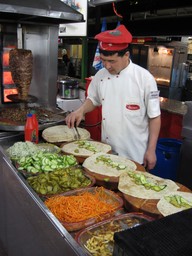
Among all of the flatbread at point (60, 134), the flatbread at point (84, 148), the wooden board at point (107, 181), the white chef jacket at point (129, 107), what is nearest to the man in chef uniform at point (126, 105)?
the white chef jacket at point (129, 107)

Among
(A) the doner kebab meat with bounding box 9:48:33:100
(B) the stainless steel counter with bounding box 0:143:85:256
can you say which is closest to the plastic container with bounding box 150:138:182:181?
(A) the doner kebab meat with bounding box 9:48:33:100

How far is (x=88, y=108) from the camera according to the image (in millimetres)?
2781

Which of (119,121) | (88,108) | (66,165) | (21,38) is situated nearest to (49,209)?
(66,165)

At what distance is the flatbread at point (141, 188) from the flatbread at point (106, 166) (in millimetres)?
80

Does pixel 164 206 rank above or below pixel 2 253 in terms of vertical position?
above

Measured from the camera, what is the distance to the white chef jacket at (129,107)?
93.1 inches

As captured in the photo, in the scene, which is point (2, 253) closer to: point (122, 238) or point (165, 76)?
point (122, 238)

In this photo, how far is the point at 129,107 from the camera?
2461 millimetres

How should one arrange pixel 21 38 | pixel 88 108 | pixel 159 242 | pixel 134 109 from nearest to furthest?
pixel 159 242 → pixel 134 109 → pixel 88 108 → pixel 21 38

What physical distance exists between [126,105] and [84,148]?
0.60 m

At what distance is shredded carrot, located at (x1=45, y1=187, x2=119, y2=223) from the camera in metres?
1.31

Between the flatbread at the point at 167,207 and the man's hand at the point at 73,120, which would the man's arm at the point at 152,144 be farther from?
the flatbread at the point at 167,207

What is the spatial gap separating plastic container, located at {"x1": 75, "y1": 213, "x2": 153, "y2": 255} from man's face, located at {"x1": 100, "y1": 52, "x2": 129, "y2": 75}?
1359 millimetres

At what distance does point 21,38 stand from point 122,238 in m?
3.04
